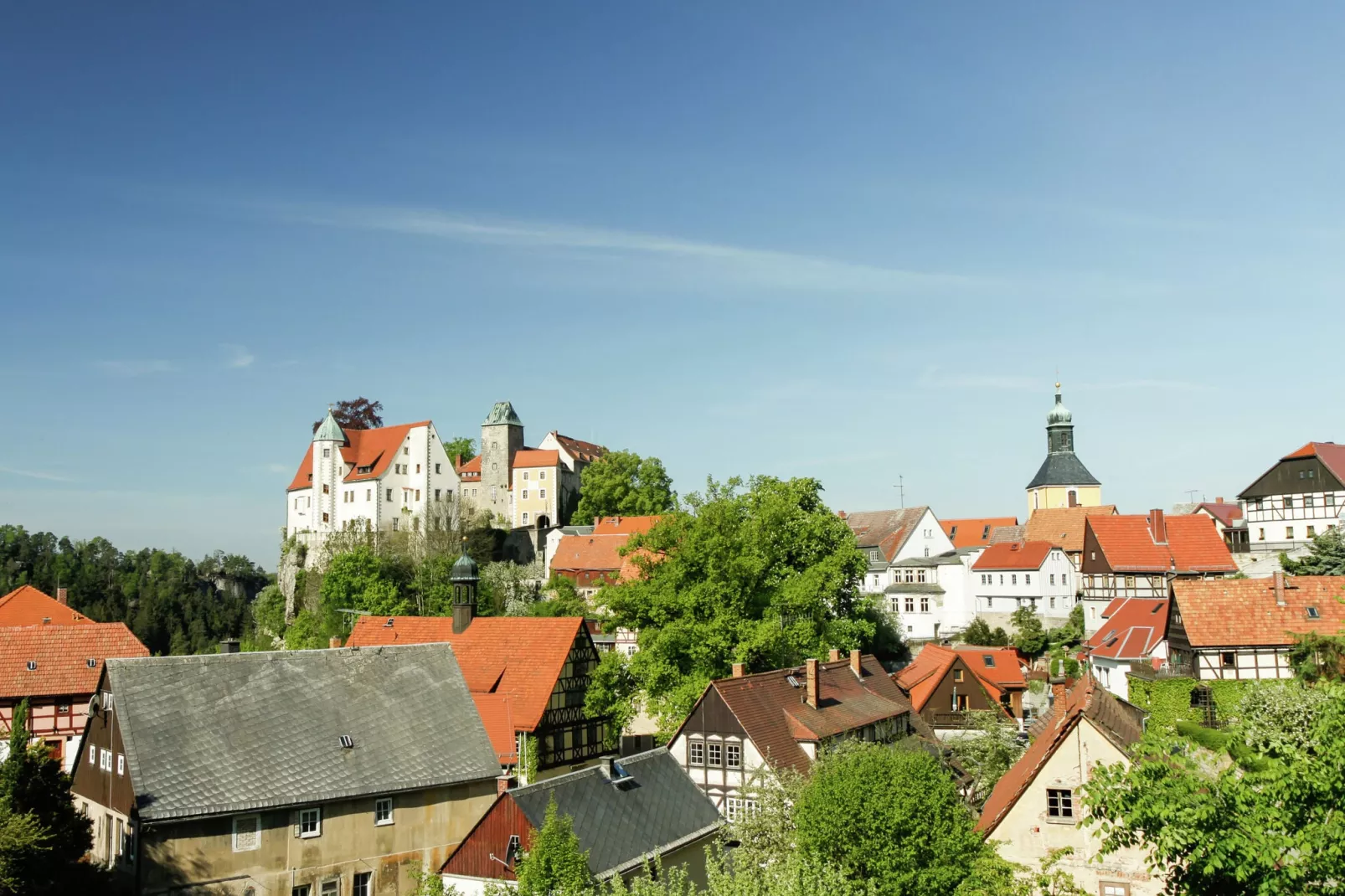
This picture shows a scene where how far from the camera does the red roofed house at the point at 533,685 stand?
1503 inches

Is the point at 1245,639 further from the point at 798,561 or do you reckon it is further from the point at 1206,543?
the point at 1206,543

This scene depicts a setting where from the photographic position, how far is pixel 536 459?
98.2 m

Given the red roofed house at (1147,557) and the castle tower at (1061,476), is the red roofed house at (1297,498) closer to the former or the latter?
the red roofed house at (1147,557)

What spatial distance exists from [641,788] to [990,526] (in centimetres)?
6203

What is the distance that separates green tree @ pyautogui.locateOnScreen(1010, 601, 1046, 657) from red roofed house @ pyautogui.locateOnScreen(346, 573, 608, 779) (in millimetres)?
30889

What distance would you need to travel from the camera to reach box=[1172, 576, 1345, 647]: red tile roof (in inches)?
1490

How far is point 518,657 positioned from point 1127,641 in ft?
82.3

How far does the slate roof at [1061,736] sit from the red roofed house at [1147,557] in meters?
32.2

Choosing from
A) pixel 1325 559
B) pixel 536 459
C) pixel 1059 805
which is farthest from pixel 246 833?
pixel 536 459

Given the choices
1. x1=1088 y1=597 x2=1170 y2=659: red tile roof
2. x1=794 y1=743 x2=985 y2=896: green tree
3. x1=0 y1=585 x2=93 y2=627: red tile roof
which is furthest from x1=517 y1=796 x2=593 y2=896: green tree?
x1=0 y1=585 x2=93 y2=627: red tile roof

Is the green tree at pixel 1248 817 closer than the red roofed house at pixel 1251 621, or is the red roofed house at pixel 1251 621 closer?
the green tree at pixel 1248 817

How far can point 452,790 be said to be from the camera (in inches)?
1205

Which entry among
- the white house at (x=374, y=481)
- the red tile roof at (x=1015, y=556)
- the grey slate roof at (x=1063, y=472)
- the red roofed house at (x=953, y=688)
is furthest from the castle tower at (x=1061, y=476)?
the white house at (x=374, y=481)

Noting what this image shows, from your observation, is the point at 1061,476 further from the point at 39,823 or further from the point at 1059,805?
the point at 39,823
